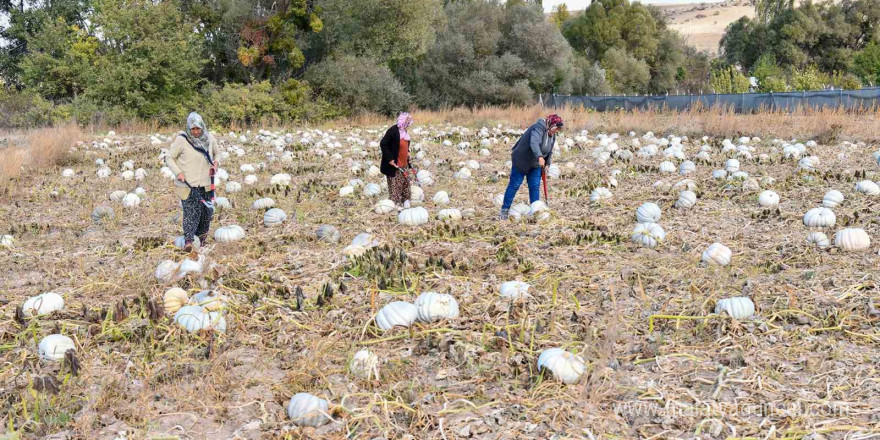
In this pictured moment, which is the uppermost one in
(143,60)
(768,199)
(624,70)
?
(143,60)

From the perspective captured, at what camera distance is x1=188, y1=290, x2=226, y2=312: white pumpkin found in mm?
4152

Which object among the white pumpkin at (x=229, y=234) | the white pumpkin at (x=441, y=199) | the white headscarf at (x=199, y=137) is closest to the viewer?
the white headscarf at (x=199, y=137)

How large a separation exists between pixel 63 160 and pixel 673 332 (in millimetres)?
11646

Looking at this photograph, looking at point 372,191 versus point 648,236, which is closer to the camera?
point 648,236

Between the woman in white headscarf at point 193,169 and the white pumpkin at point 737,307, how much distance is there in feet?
14.0

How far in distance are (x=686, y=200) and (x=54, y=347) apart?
19.3ft

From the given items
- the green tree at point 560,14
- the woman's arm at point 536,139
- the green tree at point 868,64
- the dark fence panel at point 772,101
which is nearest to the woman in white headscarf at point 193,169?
the woman's arm at point 536,139

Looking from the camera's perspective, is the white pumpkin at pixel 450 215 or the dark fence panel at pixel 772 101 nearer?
the white pumpkin at pixel 450 215

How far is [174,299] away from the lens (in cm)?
430

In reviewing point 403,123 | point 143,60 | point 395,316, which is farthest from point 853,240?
point 143,60

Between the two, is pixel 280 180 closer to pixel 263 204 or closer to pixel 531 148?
pixel 263 204

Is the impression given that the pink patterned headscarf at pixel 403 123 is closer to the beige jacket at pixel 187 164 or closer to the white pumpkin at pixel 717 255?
the beige jacket at pixel 187 164

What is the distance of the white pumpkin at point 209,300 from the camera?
163 inches

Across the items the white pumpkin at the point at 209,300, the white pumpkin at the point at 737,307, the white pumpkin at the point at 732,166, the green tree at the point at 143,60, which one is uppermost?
the green tree at the point at 143,60
